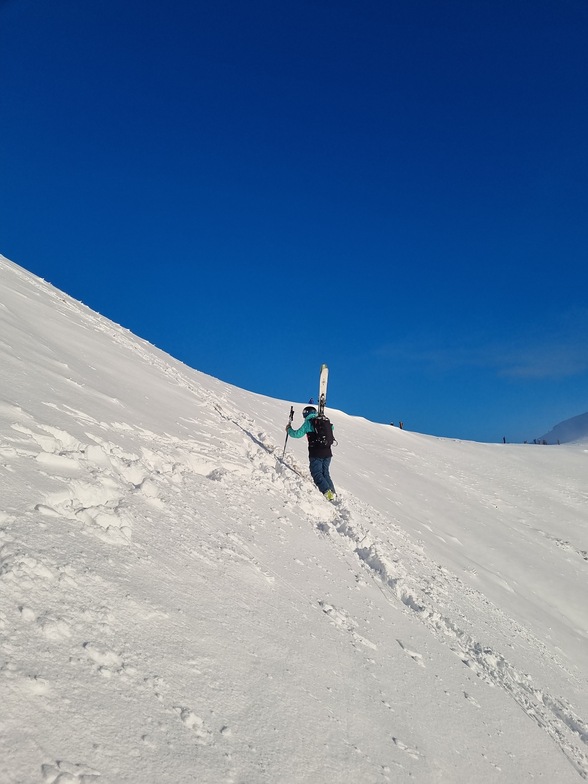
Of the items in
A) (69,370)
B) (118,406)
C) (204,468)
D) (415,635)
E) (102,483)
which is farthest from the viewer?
(69,370)

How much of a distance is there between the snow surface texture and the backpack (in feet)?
3.45

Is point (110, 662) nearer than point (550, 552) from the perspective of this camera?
Yes

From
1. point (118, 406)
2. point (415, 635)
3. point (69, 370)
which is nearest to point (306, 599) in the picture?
point (415, 635)

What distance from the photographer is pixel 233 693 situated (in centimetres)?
312

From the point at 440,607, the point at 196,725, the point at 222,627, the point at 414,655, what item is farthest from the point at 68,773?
the point at 440,607

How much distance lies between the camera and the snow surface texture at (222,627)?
257 centimetres

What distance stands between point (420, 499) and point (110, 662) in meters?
13.3

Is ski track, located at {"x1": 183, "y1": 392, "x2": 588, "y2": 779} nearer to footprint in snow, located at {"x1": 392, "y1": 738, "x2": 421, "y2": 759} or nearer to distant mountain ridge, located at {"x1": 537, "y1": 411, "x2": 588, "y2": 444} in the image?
footprint in snow, located at {"x1": 392, "y1": 738, "x2": 421, "y2": 759}

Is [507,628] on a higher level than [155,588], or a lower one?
lower

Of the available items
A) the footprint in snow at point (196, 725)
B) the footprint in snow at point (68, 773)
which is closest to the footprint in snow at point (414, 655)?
the footprint in snow at point (196, 725)

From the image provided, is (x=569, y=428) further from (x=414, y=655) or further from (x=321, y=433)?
(x=414, y=655)

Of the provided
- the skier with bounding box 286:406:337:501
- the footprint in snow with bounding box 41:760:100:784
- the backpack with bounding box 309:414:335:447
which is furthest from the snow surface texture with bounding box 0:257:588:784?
the backpack with bounding box 309:414:335:447

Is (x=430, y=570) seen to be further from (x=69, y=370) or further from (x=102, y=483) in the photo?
(x=69, y=370)

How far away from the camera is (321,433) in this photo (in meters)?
10.5
